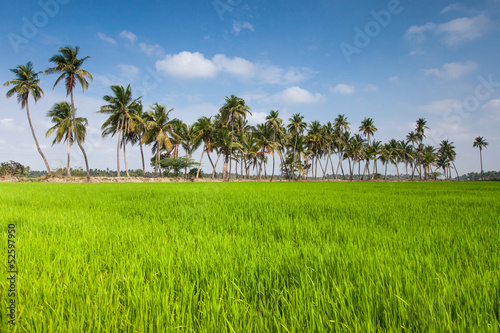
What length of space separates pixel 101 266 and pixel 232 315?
4.06 ft

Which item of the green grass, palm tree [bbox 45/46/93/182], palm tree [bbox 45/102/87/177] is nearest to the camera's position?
the green grass

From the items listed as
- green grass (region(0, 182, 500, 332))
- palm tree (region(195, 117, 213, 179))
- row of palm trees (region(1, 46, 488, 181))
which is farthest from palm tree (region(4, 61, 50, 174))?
green grass (region(0, 182, 500, 332))

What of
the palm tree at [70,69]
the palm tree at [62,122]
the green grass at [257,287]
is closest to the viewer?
the green grass at [257,287]

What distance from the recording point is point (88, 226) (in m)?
2.91

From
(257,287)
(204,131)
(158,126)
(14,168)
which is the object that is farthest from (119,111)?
(257,287)

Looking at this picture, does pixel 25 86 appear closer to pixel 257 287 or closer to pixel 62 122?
pixel 62 122

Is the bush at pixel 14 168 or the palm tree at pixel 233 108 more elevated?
the palm tree at pixel 233 108

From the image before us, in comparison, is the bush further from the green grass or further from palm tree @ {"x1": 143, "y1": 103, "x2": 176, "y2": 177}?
the green grass

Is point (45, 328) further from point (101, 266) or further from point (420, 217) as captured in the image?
point (420, 217)

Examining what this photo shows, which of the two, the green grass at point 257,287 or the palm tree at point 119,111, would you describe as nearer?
the green grass at point 257,287

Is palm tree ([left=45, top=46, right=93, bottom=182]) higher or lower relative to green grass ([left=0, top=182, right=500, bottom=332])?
higher

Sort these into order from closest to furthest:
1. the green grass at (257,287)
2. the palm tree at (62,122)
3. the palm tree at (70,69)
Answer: the green grass at (257,287)
the palm tree at (70,69)
the palm tree at (62,122)

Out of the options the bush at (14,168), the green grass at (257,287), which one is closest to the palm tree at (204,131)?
the bush at (14,168)

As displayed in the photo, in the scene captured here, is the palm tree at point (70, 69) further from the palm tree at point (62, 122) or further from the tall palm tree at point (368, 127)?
the tall palm tree at point (368, 127)
